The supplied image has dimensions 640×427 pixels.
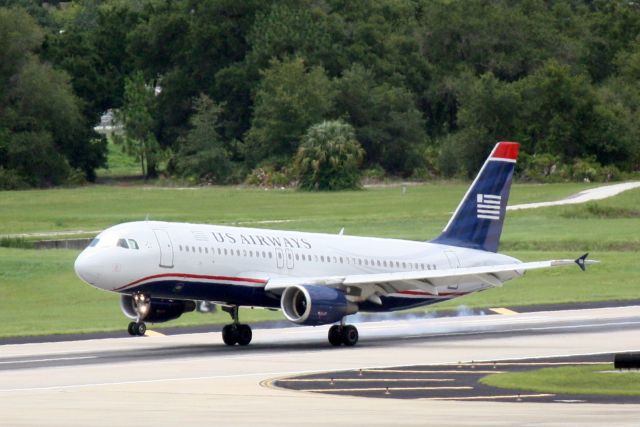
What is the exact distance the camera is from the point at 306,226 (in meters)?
92.7

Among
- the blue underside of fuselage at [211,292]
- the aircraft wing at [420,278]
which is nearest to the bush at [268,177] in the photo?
the aircraft wing at [420,278]

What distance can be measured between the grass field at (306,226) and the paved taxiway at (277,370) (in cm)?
681

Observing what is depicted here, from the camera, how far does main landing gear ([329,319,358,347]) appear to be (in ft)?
149

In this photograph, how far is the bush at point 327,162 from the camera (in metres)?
135

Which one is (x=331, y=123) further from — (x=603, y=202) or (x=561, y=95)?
(x=603, y=202)

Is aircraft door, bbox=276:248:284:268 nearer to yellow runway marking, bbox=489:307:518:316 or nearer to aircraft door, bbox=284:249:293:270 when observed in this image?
aircraft door, bbox=284:249:293:270

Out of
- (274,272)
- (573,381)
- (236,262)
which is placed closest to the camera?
(573,381)

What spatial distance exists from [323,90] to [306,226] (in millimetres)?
58580

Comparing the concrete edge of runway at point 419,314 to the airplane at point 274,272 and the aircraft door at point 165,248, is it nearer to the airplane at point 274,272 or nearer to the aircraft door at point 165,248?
the airplane at point 274,272

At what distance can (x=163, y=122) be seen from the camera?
541ft

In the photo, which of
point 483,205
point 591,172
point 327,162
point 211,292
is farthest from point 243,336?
point 591,172

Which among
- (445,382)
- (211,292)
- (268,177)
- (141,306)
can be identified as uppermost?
(211,292)

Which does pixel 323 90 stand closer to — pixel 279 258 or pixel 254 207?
pixel 254 207

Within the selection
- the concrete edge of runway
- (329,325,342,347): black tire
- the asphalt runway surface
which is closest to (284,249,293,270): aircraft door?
(329,325,342,347): black tire
